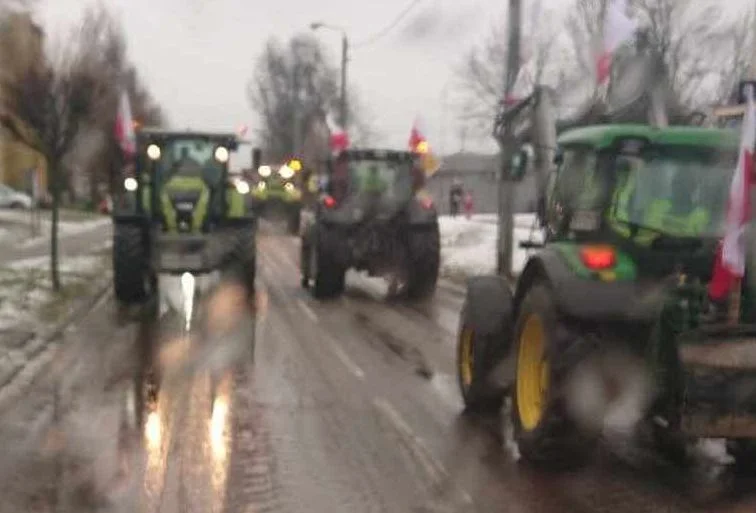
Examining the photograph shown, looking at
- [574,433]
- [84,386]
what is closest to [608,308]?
[574,433]

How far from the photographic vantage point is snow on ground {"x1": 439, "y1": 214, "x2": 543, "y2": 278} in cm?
2480

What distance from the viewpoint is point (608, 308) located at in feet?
24.5

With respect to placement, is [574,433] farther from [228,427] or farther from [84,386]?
[84,386]

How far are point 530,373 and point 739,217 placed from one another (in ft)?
7.13

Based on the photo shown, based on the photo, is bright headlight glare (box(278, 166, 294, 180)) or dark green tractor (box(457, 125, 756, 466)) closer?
dark green tractor (box(457, 125, 756, 466))

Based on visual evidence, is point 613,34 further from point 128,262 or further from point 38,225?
point 38,225

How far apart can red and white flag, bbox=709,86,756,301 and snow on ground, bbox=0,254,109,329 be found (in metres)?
9.76

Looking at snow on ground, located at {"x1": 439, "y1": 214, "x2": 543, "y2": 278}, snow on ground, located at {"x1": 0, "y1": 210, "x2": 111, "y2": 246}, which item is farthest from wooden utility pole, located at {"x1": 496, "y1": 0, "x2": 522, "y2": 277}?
snow on ground, located at {"x1": 0, "y1": 210, "x2": 111, "y2": 246}

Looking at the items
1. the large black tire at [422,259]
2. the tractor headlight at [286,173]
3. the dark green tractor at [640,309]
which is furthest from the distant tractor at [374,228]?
the tractor headlight at [286,173]

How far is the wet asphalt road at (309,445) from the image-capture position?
23.4 ft

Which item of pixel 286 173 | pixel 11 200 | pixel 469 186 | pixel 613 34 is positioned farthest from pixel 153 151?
pixel 469 186

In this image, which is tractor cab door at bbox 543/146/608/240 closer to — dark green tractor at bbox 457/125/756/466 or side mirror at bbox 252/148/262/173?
dark green tractor at bbox 457/125/756/466

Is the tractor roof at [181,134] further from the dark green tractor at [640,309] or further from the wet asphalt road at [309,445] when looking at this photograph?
the dark green tractor at [640,309]

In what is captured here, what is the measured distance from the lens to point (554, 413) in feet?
25.0
